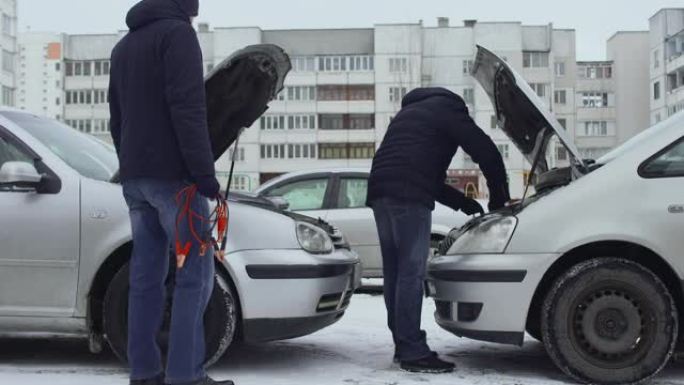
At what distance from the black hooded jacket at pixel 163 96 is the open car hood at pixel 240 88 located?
83 centimetres

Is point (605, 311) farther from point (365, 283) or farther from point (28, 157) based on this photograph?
point (365, 283)

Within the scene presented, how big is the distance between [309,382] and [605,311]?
162 cm

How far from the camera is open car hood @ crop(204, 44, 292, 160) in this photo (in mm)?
4758

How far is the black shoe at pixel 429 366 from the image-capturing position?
4.82 m

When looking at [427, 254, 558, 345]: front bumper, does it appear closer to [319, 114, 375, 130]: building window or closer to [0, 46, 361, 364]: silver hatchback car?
[0, 46, 361, 364]: silver hatchback car

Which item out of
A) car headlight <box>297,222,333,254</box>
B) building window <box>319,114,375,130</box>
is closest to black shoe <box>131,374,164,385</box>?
car headlight <box>297,222,333,254</box>

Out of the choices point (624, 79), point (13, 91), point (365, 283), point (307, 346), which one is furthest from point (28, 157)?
point (624, 79)

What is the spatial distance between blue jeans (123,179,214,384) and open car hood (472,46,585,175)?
2.07 m

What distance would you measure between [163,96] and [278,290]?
4.60 ft

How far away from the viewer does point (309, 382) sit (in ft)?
14.9

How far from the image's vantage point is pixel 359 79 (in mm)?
70188

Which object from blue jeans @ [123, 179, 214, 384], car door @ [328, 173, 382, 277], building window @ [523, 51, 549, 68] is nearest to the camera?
blue jeans @ [123, 179, 214, 384]

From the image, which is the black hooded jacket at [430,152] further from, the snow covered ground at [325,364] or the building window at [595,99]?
the building window at [595,99]

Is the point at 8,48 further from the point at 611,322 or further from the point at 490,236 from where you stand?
the point at 611,322
